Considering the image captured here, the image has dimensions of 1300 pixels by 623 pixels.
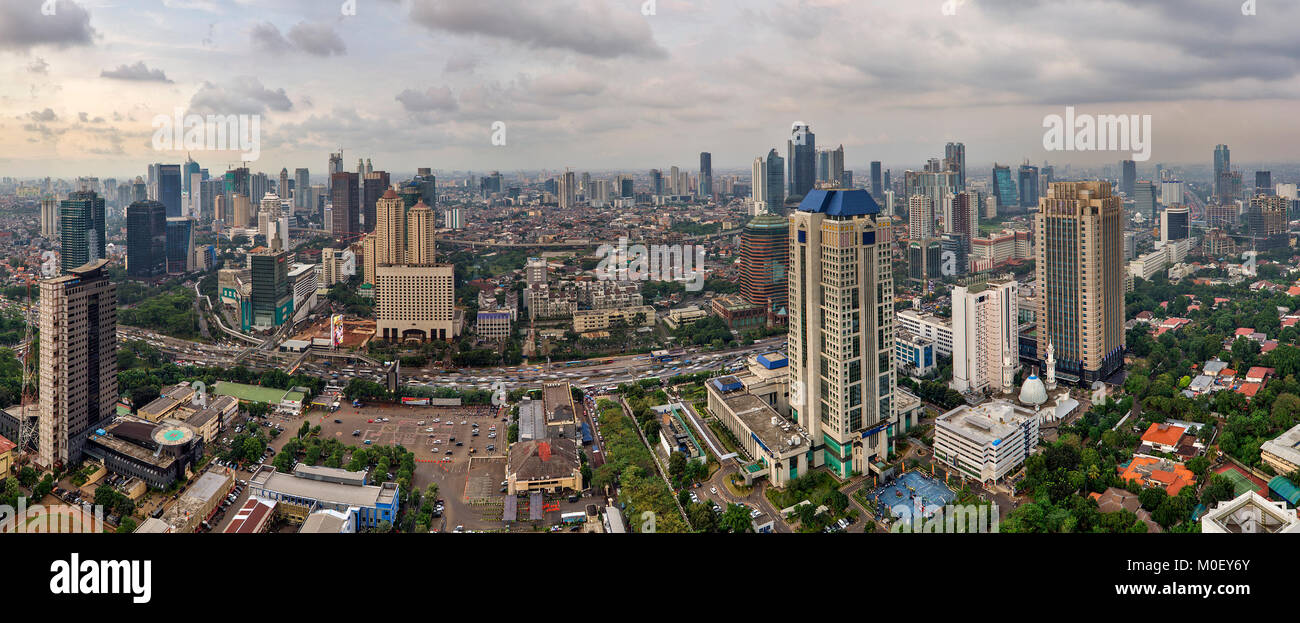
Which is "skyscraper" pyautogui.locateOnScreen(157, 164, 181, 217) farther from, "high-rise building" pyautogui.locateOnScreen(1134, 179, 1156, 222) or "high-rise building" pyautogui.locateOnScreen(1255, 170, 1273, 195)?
"high-rise building" pyautogui.locateOnScreen(1255, 170, 1273, 195)

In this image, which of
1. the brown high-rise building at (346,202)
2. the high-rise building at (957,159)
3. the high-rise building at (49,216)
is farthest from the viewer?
the high-rise building at (957,159)

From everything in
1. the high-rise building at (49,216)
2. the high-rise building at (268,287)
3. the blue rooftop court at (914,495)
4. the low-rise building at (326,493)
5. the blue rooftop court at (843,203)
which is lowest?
the blue rooftop court at (914,495)

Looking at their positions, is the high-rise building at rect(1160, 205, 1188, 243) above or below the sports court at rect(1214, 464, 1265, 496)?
above

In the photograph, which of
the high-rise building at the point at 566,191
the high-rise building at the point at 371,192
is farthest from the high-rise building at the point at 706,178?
the high-rise building at the point at 371,192

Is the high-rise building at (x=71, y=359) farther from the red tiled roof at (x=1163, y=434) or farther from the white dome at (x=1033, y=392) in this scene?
the red tiled roof at (x=1163, y=434)

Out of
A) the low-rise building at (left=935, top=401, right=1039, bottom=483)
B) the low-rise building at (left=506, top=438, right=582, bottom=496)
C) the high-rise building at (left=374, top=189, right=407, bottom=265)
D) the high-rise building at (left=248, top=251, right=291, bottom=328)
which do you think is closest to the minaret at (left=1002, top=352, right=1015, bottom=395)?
the low-rise building at (left=935, top=401, right=1039, bottom=483)

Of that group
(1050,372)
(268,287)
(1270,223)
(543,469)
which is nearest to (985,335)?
(1050,372)
